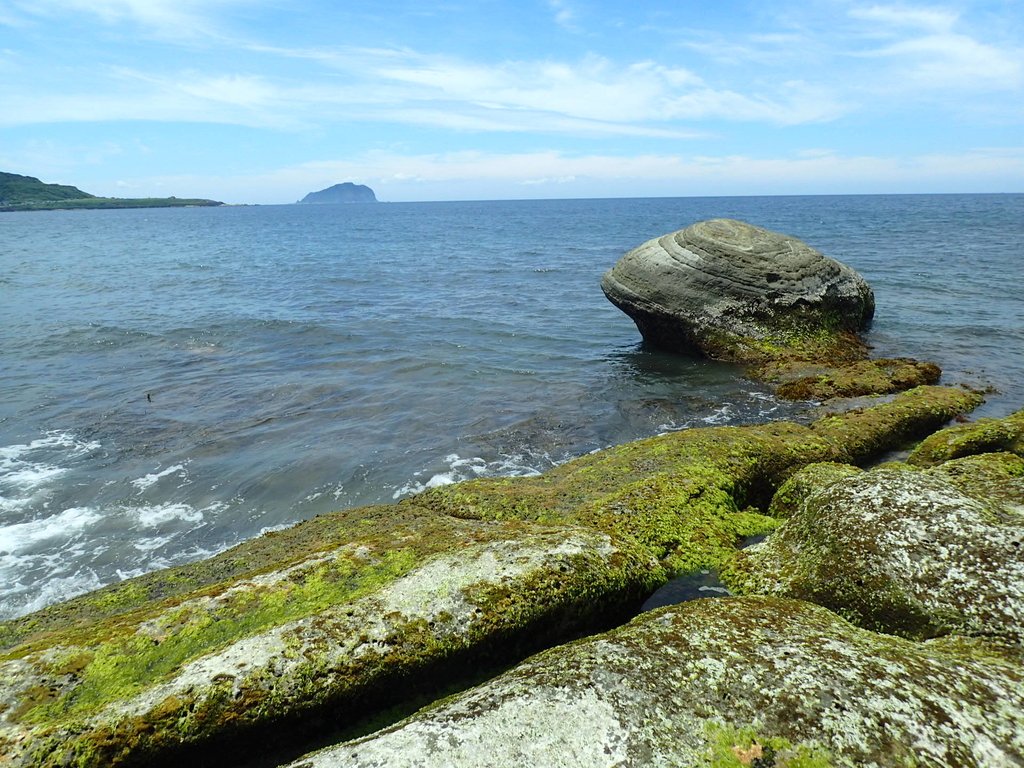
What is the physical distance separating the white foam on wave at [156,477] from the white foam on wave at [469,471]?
17.6 feet

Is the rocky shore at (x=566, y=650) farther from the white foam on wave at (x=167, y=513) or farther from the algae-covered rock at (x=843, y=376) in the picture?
the algae-covered rock at (x=843, y=376)

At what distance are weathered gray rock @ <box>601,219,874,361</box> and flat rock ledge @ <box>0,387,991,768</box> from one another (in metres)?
14.3

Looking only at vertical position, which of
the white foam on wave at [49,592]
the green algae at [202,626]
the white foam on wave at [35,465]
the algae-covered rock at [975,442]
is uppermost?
the green algae at [202,626]

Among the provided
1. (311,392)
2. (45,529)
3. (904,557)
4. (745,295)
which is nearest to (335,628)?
(904,557)

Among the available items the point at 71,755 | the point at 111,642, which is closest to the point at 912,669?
the point at 71,755

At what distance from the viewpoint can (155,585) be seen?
27.8ft

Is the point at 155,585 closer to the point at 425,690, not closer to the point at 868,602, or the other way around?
the point at 425,690

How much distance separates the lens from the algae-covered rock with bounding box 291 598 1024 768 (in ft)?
14.0

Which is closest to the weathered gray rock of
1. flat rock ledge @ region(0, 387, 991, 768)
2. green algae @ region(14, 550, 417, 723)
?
flat rock ledge @ region(0, 387, 991, 768)

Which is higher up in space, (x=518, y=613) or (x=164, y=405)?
(x=518, y=613)

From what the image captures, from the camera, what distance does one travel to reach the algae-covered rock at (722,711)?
428 cm

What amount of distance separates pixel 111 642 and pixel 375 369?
1809cm

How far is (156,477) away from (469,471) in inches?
287

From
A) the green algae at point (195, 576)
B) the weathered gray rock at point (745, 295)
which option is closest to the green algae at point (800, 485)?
the green algae at point (195, 576)
